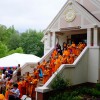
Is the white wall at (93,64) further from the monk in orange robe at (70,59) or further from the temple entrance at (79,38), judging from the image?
the temple entrance at (79,38)

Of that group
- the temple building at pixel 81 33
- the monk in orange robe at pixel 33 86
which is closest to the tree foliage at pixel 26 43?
the temple building at pixel 81 33

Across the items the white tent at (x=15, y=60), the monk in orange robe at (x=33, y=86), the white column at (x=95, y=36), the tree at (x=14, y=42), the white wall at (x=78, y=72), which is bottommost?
the monk in orange robe at (x=33, y=86)

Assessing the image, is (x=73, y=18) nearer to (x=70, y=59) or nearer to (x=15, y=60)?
(x=70, y=59)

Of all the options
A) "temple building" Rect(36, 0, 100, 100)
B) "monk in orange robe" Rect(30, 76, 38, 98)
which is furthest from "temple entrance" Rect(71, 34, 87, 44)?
"monk in orange robe" Rect(30, 76, 38, 98)

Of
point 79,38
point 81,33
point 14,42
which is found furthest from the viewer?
point 14,42

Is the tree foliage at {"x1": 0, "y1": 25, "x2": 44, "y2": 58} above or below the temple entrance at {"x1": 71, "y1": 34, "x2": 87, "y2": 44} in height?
above

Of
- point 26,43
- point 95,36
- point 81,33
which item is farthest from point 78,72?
point 26,43

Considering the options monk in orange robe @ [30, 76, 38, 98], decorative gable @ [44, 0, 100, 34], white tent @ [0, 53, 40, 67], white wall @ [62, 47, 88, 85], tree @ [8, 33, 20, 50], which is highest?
tree @ [8, 33, 20, 50]

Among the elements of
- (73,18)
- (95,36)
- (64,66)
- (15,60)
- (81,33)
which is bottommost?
(64,66)

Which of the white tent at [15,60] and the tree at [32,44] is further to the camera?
the tree at [32,44]

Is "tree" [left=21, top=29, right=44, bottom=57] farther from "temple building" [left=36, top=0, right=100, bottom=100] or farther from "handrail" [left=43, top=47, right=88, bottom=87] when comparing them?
"handrail" [left=43, top=47, right=88, bottom=87]

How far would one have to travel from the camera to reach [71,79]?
1819 cm

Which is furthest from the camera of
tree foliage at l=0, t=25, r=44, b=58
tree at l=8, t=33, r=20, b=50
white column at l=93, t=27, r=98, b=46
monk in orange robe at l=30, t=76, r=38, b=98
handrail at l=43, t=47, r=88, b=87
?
tree at l=8, t=33, r=20, b=50

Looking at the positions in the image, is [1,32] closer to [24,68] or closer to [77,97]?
[24,68]
